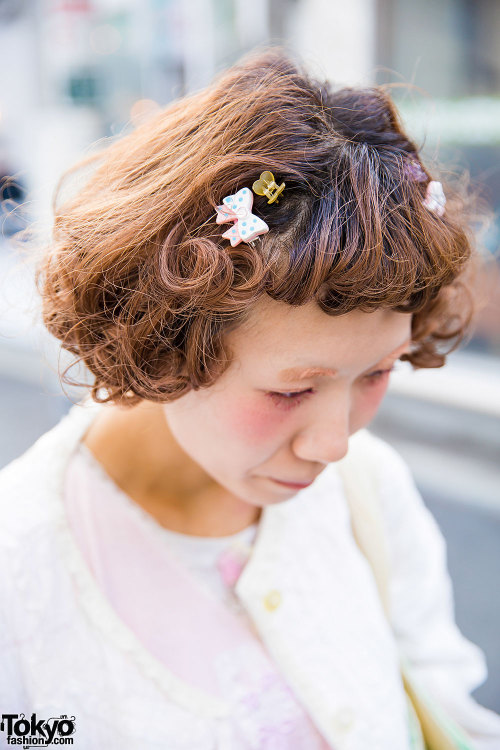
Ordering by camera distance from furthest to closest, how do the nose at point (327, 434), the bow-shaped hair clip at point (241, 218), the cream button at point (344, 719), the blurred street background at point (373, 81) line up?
1. the blurred street background at point (373, 81)
2. the cream button at point (344, 719)
3. the nose at point (327, 434)
4. the bow-shaped hair clip at point (241, 218)

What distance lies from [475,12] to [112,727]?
10.4ft

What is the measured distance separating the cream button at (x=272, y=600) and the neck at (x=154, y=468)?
0.12 meters

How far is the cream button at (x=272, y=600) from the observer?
96cm

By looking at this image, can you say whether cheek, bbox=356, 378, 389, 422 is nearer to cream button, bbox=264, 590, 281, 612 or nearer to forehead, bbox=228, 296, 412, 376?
forehead, bbox=228, 296, 412, 376

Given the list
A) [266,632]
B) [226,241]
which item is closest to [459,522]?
[266,632]

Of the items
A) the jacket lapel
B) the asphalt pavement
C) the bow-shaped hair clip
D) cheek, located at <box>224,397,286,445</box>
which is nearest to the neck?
the jacket lapel

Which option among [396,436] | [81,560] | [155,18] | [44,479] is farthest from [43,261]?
[155,18]

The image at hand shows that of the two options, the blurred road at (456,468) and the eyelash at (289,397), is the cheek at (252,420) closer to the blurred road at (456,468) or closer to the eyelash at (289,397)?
the eyelash at (289,397)

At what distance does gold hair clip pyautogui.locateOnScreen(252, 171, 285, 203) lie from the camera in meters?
0.69

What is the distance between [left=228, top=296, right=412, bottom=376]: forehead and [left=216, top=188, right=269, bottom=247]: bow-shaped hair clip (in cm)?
7

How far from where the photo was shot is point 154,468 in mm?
979

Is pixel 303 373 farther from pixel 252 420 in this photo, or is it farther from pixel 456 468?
pixel 456 468

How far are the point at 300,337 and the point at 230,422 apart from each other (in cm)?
14

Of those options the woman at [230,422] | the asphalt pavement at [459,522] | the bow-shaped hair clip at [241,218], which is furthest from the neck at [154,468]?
the asphalt pavement at [459,522]
